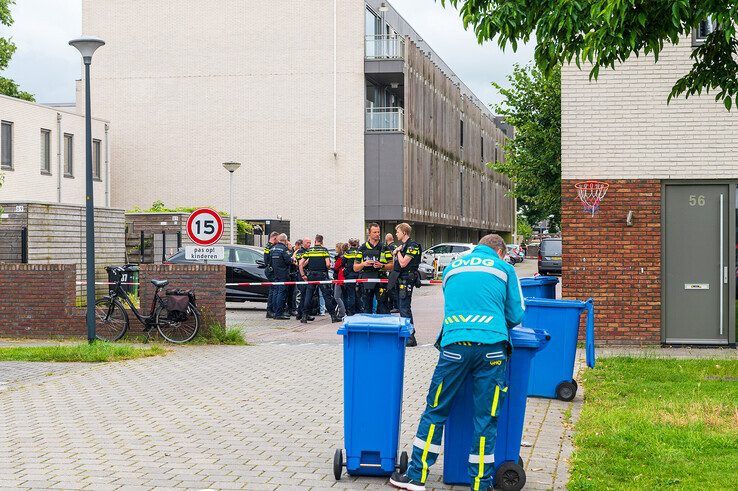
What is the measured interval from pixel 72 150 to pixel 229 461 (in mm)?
36733

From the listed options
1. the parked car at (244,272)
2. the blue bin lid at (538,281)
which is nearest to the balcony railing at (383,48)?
the parked car at (244,272)

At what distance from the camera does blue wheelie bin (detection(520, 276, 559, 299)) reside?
490 inches

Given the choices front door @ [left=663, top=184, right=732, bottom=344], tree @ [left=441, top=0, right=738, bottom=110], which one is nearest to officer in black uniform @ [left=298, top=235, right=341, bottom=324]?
front door @ [left=663, top=184, right=732, bottom=344]

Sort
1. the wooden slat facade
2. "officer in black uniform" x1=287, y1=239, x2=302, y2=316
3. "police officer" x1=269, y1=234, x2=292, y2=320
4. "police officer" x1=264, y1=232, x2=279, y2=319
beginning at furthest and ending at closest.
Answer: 1. the wooden slat facade
2. "officer in black uniform" x1=287, y1=239, x2=302, y2=316
3. "police officer" x1=264, y1=232, x2=279, y2=319
4. "police officer" x1=269, y1=234, x2=292, y2=320

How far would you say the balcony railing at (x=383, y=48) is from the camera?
45.5 meters

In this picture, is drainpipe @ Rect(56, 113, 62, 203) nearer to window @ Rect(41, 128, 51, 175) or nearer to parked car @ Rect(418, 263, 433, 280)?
window @ Rect(41, 128, 51, 175)

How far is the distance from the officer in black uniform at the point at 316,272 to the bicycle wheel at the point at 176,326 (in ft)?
16.9

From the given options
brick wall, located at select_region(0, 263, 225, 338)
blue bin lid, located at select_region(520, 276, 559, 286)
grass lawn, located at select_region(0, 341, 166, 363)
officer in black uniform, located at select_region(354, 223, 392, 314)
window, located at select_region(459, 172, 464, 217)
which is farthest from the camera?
window, located at select_region(459, 172, 464, 217)

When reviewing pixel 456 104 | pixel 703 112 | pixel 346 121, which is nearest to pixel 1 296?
pixel 703 112

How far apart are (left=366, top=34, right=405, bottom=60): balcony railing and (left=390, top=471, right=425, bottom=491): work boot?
A: 39.4 m

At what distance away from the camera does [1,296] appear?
17.8 metres

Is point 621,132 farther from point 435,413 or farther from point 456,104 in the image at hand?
point 456,104

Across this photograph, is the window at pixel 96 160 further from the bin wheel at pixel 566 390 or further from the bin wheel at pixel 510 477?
the bin wheel at pixel 510 477

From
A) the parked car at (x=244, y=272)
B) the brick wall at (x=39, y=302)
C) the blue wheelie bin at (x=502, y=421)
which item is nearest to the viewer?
the blue wheelie bin at (x=502, y=421)
